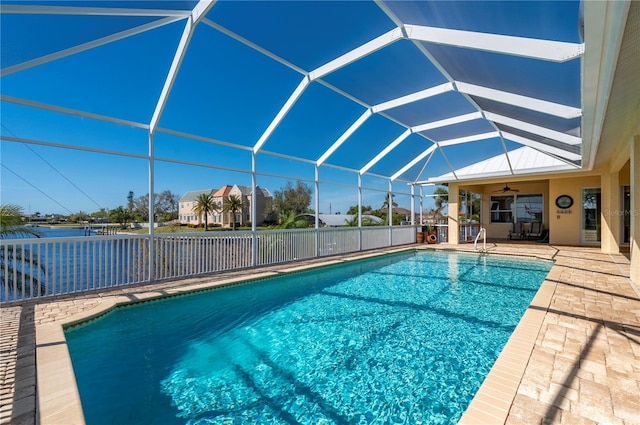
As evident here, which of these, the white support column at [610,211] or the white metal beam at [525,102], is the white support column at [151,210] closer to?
the white metal beam at [525,102]

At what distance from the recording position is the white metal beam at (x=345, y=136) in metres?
8.04

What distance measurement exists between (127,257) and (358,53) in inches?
230

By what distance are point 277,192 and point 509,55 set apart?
31555 millimetres

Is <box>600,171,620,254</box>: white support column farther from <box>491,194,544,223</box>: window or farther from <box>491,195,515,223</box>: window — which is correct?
<box>491,195,515,223</box>: window

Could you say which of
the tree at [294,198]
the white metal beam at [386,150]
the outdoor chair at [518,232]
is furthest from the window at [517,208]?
the tree at [294,198]

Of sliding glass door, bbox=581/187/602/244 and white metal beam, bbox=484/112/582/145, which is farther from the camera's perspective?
sliding glass door, bbox=581/187/602/244

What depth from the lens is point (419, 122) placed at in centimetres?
873

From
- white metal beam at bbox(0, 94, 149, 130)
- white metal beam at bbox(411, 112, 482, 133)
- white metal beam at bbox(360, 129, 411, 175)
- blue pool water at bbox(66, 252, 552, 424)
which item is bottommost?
blue pool water at bbox(66, 252, 552, 424)

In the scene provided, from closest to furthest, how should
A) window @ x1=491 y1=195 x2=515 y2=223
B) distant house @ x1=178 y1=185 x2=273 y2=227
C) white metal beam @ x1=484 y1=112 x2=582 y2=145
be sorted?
white metal beam @ x1=484 y1=112 x2=582 y2=145
window @ x1=491 y1=195 x2=515 y2=223
distant house @ x1=178 y1=185 x2=273 y2=227

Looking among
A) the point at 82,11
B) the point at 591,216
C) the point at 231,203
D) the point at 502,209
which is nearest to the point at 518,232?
the point at 502,209

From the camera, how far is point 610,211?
9875 millimetres

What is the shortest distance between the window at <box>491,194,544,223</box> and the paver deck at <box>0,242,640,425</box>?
11.5m

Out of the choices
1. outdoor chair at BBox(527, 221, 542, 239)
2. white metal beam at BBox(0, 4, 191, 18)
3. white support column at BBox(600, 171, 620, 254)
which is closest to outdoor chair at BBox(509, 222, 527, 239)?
outdoor chair at BBox(527, 221, 542, 239)

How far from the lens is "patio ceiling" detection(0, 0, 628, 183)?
365cm
